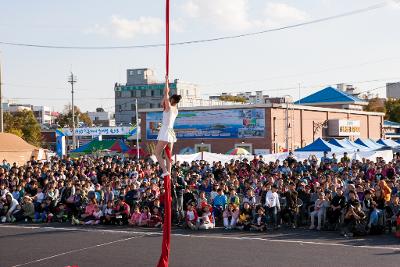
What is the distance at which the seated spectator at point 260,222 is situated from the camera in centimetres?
1441

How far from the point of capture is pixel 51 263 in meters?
10.6

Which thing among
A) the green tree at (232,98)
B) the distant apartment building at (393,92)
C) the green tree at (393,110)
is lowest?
the green tree at (393,110)

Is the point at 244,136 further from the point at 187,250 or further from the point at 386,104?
the point at 386,104

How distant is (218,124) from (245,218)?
24474 mm

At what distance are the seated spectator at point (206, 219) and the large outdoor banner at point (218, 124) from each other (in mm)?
22842

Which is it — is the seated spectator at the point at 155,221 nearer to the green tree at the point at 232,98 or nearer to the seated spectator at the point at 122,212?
the seated spectator at the point at 122,212

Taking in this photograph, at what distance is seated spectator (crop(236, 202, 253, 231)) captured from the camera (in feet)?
47.9

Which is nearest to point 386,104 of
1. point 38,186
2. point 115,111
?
point 115,111

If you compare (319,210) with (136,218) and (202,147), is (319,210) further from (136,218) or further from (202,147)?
(202,147)

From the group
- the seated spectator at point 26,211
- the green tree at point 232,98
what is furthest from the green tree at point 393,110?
the seated spectator at point 26,211

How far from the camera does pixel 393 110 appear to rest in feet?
226

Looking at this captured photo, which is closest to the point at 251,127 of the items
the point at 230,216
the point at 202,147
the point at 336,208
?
the point at 202,147

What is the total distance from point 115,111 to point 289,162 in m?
72.9

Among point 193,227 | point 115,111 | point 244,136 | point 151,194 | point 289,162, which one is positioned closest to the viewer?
point 193,227
